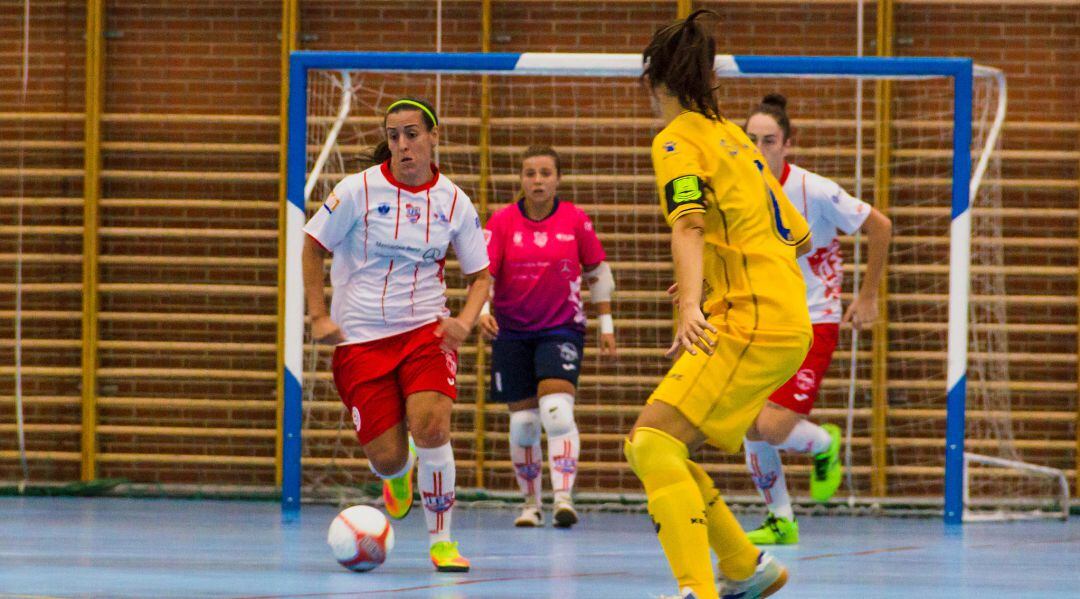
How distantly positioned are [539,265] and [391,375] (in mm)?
2071

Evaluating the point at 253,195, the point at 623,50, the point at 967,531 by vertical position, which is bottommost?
the point at 967,531

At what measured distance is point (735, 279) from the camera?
154 inches

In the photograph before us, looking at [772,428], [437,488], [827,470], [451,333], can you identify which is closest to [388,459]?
[437,488]

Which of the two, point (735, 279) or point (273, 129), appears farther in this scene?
Result: point (273, 129)

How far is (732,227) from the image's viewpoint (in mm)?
3889

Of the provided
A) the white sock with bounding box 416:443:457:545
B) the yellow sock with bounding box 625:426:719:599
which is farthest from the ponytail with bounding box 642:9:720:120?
the white sock with bounding box 416:443:457:545

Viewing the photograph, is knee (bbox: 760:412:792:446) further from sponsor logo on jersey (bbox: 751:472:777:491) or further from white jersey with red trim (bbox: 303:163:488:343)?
white jersey with red trim (bbox: 303:163:488:343)

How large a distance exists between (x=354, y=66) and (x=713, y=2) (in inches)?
116

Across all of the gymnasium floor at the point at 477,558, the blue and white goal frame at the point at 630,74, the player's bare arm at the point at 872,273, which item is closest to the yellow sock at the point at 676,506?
the gymnasium floor at the point at 477,558

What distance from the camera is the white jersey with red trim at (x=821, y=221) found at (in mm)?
6469

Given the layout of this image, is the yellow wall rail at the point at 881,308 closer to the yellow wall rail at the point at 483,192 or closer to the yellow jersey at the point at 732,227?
the yellow wall rail at the point at 483,192

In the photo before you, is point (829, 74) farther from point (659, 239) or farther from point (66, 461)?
point (66, 461)

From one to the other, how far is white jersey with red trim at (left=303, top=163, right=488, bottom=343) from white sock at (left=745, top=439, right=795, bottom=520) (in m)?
1.74

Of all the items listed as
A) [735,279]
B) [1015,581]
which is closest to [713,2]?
[1015,581]
